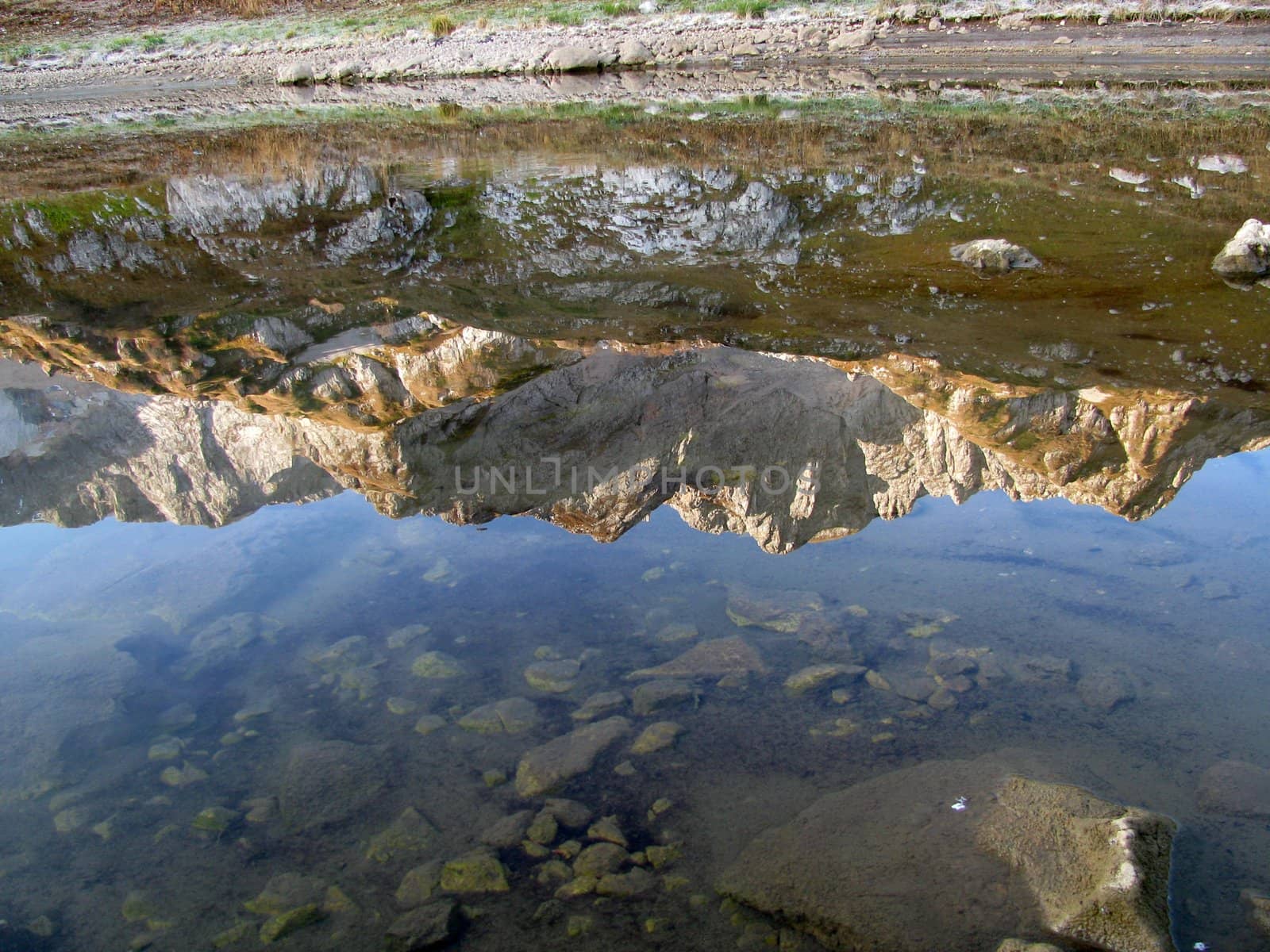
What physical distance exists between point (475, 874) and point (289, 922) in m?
0.59

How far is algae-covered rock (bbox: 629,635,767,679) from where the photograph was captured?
→ 3881mm

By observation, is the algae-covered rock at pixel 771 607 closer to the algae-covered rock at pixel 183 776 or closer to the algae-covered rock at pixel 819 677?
the algae-covered rock at pixel 819 677

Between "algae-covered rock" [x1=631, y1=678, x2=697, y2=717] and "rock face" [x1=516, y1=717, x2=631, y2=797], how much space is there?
0.12 metres

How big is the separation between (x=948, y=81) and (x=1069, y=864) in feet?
38.5

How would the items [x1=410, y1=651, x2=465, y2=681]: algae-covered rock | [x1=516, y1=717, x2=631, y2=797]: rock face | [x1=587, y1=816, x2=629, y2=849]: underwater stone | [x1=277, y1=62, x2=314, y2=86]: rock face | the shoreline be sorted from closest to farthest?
→ [x1=587, y1=816, x2=629, y2=849]: underwater stone, [x1=516, y1=717, x2=631, y2=797]: rock face, [x1=410, y1=651, x2=465, y2=681]: algae-covered rock, the shoreline, [x1=277, y1=62, x2=314, y2=86]: rock face

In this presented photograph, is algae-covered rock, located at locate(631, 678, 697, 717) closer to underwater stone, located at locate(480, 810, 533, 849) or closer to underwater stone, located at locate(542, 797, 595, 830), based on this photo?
underwater stone, located at locate(542, 797, 595, 830)

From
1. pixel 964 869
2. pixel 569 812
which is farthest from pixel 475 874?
pixel 964 869

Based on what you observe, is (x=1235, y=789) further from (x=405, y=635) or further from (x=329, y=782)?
(x=405, y=635)

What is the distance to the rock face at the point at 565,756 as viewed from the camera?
10.8ft

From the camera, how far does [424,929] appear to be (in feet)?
8.74

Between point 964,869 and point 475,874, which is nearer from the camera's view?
point 964,869

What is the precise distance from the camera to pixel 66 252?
265 inches

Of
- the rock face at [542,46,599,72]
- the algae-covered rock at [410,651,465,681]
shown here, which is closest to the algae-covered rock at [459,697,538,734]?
the algae-covered rock at [410,651,465,681]

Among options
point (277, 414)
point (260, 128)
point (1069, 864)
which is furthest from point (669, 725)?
point (260, 128)
